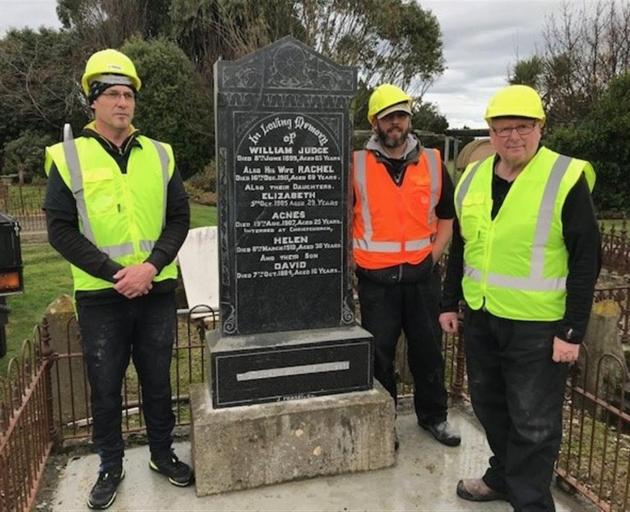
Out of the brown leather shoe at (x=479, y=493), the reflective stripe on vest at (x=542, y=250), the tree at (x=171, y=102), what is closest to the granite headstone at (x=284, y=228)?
the brown leather shoe at (x=479, y=493)

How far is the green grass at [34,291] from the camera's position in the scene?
6.91m

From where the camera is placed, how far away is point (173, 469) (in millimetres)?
3398

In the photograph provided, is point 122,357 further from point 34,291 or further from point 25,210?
point 25,210

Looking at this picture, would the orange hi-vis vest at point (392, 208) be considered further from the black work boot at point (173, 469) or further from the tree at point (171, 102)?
the tree at point (171, 102)

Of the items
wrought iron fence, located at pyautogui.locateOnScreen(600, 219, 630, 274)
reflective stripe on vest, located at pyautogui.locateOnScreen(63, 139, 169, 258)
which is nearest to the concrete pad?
reflective stripe on vest, located at pyautogui.locateOnScreen(63, 139, 169, 258)

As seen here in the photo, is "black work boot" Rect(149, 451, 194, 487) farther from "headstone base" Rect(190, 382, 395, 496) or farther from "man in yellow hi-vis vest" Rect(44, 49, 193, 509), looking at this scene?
"man in yellow hi-vis vest" Rect(44, 49, 193, 509)

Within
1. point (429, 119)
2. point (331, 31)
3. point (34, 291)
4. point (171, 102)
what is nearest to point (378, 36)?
point (331, 31)

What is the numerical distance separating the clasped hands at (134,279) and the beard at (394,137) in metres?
1.51

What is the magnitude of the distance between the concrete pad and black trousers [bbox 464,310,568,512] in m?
0.45

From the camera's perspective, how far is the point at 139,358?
3.25 m

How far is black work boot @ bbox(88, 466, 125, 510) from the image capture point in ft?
10.3

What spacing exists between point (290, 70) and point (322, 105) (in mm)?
259

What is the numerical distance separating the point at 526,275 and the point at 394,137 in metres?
1.21

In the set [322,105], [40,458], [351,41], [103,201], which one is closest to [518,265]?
[322,105]
